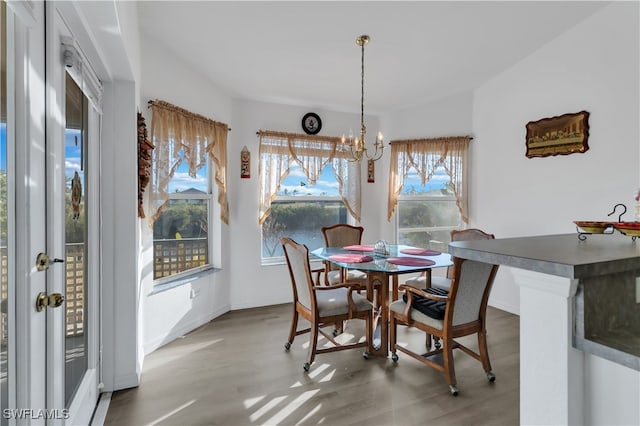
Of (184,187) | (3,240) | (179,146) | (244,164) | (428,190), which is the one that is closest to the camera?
(3,240)

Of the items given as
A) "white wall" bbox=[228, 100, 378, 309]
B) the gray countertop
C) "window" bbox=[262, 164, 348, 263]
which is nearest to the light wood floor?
"white wall" bbox=[228, 100, 378, 309]

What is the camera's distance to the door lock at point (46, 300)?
116cm

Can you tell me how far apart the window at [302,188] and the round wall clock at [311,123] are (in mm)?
116

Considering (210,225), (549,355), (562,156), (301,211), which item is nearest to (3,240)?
(549,355)

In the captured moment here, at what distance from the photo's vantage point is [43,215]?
123 centimetres

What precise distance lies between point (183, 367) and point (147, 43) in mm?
2531

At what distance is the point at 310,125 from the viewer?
4.28 metres

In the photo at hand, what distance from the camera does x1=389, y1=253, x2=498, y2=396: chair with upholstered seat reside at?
221 centimetres

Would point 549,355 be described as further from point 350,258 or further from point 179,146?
point 179,146

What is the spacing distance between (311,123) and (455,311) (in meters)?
2.88

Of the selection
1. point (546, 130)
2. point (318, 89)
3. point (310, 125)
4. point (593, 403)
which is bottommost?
point (593, 403)

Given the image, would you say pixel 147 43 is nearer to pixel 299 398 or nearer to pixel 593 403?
pixel 299 398

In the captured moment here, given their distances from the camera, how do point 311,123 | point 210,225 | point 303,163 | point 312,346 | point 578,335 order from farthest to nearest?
point 311,123 → point 303,163 → point 210,225 → point 312,346 → point 578,335

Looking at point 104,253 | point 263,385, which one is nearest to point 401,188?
point 263,385
